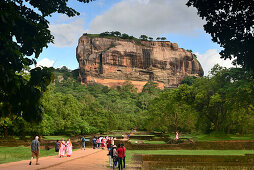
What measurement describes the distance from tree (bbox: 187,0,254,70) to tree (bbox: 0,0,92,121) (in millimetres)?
4042

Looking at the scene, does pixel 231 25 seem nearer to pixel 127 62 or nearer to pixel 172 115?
pixel 172 115

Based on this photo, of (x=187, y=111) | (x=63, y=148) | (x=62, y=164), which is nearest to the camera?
(x=62, y=164)

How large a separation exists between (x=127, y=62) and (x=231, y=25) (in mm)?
138682

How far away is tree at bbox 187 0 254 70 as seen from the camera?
28.0 feet

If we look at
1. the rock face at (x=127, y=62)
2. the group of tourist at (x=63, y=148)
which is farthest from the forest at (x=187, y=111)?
the rock face at (x=127, y=62)

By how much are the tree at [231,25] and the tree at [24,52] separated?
4.04m

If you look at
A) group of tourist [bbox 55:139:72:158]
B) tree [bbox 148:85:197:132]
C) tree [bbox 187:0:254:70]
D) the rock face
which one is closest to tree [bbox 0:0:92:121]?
tree [bbox 187:0:254:70]

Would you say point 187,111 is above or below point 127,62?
below

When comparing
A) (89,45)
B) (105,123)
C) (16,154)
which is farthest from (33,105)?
(89,45)

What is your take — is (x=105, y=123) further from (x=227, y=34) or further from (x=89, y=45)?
(x=89, y=45)

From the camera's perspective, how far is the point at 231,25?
8.99 meters

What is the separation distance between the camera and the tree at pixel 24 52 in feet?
18.8

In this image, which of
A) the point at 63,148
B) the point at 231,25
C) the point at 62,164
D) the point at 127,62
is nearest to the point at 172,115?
the point at 63,148

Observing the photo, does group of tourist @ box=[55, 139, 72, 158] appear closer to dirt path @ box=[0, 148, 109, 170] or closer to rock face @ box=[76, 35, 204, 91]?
dirt path @ box=[0, 148, 109, 170]
